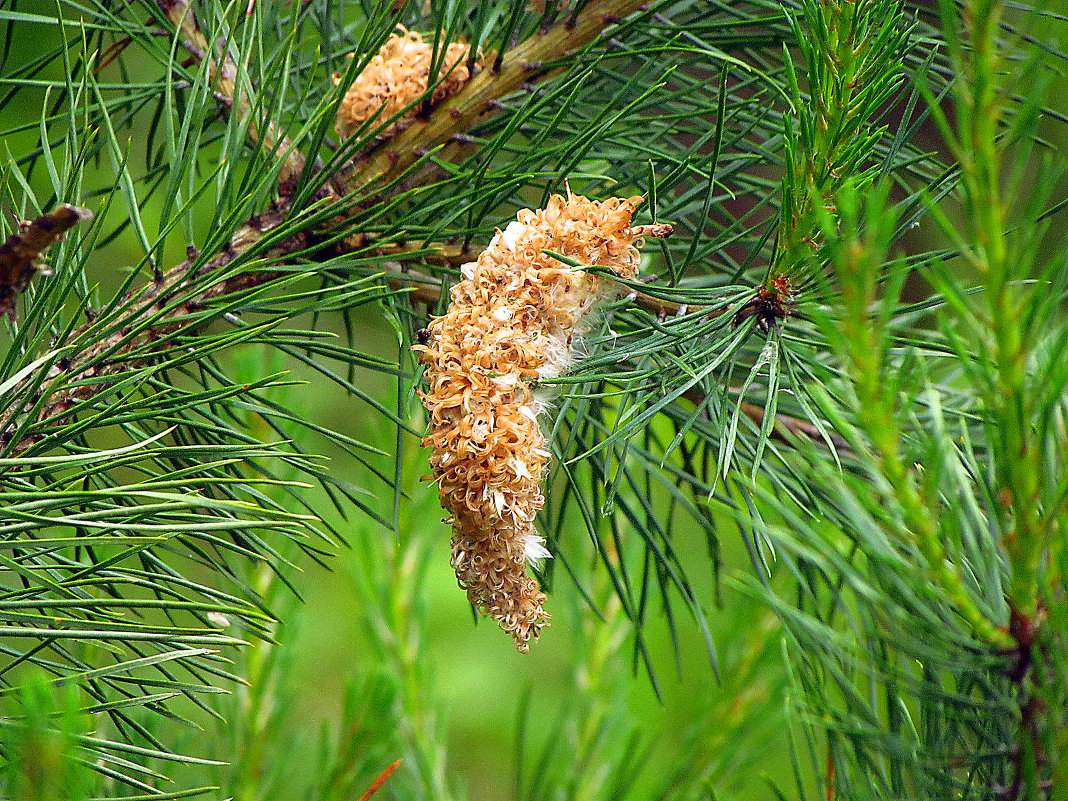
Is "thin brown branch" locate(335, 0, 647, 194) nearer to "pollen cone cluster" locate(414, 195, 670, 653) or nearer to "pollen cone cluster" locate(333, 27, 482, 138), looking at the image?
"pollen cone cluster" locate(333, 27, 482, 138)

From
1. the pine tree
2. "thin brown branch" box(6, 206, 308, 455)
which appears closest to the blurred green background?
the pine tree

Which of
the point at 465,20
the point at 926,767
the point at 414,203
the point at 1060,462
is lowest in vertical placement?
the point at 926,767

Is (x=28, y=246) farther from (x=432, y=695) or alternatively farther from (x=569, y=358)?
(x=432, y=695)

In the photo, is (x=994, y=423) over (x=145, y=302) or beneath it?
beneath

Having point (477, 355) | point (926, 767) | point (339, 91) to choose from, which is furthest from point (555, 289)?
point (926, 767)

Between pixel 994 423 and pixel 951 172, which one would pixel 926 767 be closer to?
pixel 994 423

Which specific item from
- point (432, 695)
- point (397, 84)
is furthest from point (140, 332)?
point (432, 695)

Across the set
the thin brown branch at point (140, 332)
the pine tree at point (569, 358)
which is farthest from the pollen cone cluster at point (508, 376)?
the thin brown branch at point (140, 332)

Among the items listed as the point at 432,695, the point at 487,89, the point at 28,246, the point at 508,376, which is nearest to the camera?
the point at 28,246
